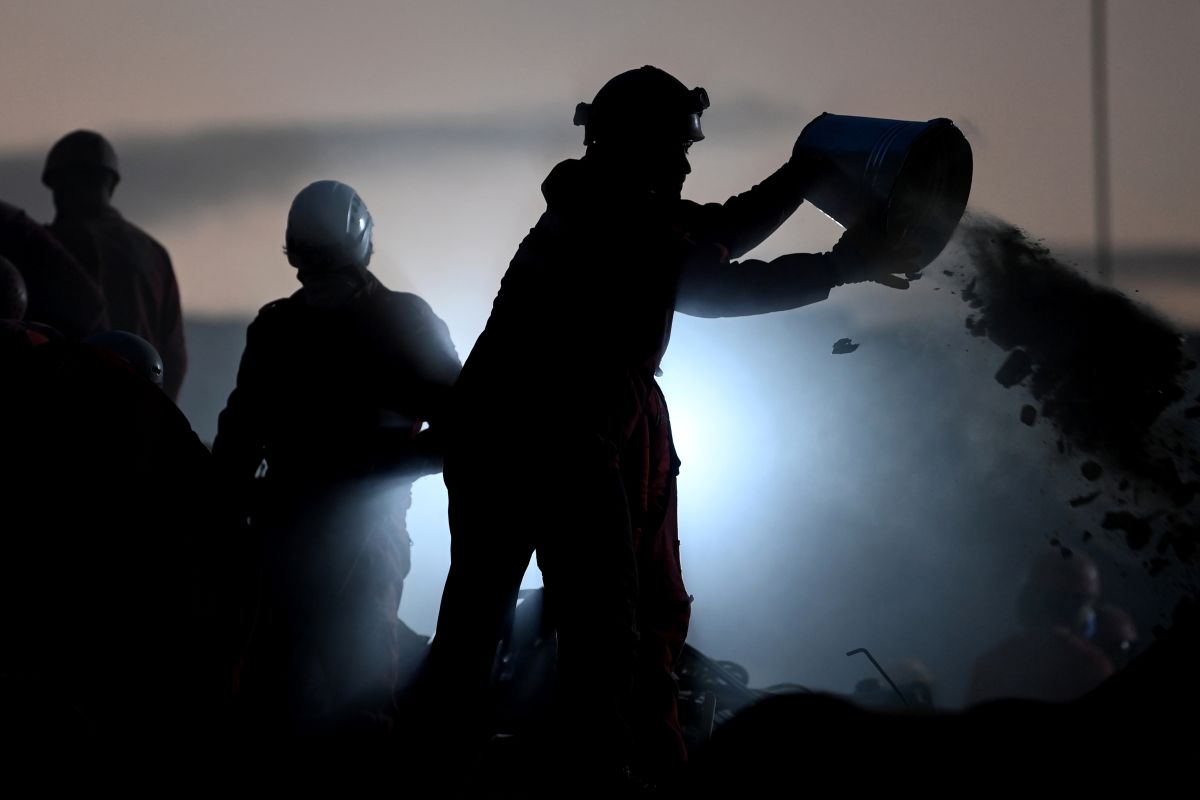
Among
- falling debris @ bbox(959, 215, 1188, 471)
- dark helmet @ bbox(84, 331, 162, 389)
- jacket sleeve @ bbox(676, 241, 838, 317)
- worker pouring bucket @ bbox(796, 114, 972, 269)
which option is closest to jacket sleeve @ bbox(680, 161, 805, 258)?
worker pouring bucket @ bbox(796, 114, 972, 269)

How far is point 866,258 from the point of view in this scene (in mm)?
3674

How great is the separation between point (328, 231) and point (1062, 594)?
326 cm

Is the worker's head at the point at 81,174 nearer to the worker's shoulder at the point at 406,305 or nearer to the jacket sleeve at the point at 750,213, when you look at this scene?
the worker's shoulder at the point at 406,305

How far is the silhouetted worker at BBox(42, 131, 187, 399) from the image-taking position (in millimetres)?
7777

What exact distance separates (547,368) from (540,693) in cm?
124

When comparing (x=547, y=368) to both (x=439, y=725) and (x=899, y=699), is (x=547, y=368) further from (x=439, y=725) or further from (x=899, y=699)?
(x=899, y=699)

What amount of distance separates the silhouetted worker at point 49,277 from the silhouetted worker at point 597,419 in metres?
4.05

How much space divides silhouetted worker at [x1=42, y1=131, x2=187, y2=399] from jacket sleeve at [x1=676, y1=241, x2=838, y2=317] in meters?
4.61

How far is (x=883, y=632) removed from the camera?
10055 mm

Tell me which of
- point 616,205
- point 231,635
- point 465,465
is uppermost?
point 616,205

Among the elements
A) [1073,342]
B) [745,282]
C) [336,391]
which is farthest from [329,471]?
[1073,342]

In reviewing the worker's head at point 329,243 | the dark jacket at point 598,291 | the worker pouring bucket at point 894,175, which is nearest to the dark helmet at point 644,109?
the dark jacket at point 598,291

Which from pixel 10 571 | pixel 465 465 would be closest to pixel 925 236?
pixel 465 465

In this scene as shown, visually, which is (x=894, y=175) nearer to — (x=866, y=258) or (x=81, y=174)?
(x=866, y=258)
